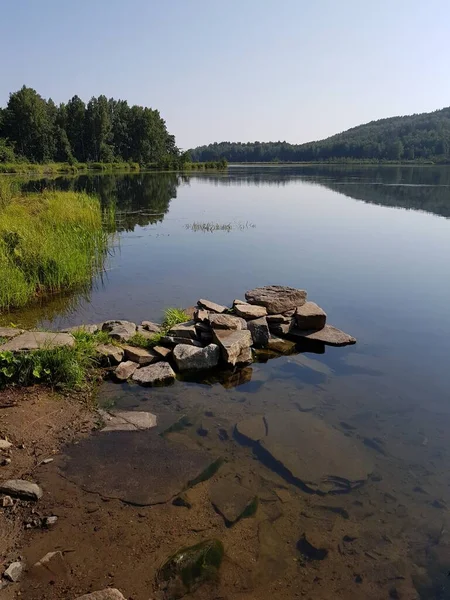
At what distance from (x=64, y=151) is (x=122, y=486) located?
86.2 metres

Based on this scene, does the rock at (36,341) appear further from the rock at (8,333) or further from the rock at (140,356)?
the rock at (140,356)

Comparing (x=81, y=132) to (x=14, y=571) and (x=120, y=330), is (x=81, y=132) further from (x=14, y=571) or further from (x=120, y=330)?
(x=14, y=571)

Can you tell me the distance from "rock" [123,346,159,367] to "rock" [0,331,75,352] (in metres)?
0.92

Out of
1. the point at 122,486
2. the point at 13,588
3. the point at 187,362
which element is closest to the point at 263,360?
the point at 187,362

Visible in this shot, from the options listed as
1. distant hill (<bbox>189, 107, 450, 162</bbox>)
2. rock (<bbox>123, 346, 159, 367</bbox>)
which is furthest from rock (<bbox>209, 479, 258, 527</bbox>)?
distant hill (<bbox>189, 107, 450, 162</bbox>)

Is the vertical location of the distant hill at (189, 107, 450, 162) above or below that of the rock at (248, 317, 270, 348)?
above

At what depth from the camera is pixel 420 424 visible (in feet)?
19.7

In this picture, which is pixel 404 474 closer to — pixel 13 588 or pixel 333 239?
pixel 13 588

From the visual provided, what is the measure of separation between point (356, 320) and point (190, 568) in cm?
747

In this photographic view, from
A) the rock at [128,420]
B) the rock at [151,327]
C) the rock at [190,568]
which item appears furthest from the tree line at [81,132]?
the rock at [190,568]

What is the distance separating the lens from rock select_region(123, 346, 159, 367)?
24.2 feet


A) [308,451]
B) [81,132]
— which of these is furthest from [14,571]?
[81,132]

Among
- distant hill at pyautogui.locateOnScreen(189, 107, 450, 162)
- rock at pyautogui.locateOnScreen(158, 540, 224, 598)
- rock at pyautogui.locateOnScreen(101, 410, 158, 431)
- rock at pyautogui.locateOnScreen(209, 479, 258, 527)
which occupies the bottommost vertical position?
rock at pyautogui.locateOnScreen(209, 479, 258, 527)

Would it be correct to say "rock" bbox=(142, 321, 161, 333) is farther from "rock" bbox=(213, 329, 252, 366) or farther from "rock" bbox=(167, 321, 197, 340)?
"rock" bbox=(213, 329, 252, 366)
